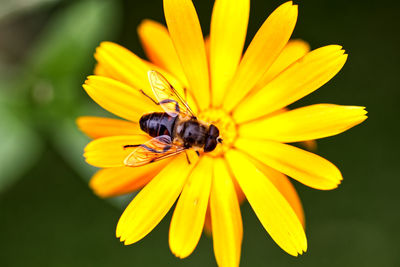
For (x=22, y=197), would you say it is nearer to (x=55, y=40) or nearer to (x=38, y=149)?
(x=38, y=149)

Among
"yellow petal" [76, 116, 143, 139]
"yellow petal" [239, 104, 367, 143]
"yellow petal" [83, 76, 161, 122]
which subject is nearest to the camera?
"yellow petal" [239, 104, 367, 143]

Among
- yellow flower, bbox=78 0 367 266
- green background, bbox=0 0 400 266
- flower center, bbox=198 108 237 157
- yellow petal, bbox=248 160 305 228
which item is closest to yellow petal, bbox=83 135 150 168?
yellow flower, bbox=78 0 367 266

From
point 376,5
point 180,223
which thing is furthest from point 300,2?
point 180,223

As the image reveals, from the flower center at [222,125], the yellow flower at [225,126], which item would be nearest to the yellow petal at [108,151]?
the yellow flower at [225,126]

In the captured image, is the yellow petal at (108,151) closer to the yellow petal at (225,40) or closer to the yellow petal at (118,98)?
the yellow petal at (118,98)

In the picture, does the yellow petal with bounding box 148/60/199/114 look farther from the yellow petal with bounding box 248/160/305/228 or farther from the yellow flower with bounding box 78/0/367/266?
the yellow petal with bounding box 248/160/305/228

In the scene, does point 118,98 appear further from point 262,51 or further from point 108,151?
point 262,51
